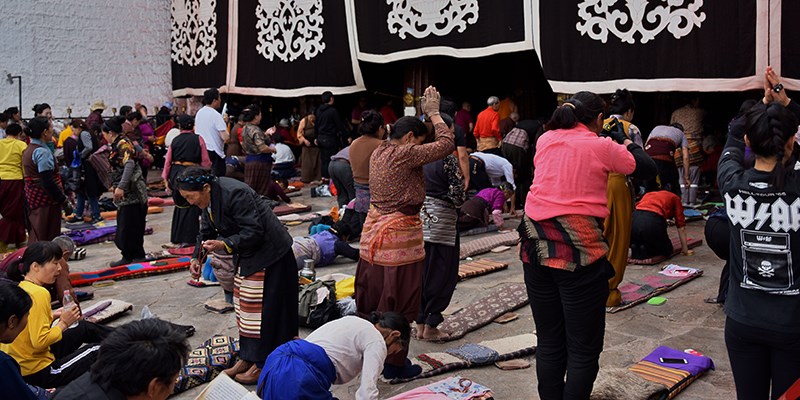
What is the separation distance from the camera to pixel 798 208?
3203 mm

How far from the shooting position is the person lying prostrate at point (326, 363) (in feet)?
12.5

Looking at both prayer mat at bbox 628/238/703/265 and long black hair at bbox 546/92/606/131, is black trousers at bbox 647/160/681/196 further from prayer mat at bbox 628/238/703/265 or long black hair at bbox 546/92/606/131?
long black hair at bbox 546/92/606/131

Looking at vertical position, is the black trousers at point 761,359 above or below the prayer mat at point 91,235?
above

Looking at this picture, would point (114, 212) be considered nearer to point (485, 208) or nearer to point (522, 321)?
point (485, 208)

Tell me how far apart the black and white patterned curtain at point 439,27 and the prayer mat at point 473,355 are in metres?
5.70

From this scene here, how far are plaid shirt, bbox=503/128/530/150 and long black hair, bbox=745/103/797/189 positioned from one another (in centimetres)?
726

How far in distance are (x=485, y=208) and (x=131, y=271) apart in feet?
12.9

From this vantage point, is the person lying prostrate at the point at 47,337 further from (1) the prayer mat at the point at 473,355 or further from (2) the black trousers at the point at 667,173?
(2) the black trousers at the point at 667,173

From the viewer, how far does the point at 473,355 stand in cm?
532

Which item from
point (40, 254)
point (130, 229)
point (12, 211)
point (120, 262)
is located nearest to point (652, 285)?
point (40, 254)

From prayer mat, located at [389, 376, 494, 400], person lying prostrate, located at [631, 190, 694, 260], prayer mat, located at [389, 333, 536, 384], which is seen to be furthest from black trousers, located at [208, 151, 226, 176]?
prayer mat, located at [389, 376, 494, 400]

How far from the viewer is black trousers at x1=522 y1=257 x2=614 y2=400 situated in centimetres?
388

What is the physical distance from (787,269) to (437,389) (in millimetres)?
2109

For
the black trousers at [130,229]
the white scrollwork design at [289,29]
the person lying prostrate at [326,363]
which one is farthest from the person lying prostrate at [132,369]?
the white scrollwork design at [289,29]
